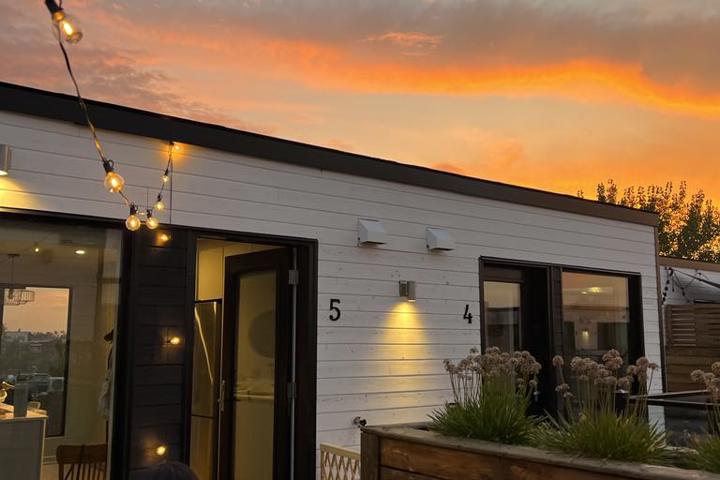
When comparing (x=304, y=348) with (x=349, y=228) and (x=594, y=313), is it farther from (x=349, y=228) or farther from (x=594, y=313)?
(x=594, y=313)

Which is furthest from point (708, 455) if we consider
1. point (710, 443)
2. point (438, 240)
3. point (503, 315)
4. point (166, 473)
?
point (503, 315)

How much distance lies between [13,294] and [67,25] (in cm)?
240

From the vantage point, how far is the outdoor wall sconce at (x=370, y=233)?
208 inches

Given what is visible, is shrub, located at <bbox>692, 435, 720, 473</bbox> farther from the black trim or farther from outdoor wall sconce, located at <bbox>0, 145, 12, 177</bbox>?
the black trim

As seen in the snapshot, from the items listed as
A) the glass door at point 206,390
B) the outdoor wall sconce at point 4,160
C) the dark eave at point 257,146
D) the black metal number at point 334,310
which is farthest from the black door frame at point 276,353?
the outdoor wall sconce at point 4,160

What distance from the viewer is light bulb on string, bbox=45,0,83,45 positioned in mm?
1910

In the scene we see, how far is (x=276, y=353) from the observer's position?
16.8 ft

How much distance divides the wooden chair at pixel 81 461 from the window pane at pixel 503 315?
11.2 ft

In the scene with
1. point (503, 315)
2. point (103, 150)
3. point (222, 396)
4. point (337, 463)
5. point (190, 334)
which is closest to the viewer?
point (103, 150)

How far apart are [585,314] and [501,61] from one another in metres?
2.89

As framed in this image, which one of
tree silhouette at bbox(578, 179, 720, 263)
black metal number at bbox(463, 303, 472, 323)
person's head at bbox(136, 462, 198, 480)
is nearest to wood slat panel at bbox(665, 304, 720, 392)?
black metal number at bbox(463, 303, 472, 323)

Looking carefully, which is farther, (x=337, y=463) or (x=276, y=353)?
(x=276, y=353)

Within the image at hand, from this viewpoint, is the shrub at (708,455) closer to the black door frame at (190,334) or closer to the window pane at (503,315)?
the black door frame at (190,334)

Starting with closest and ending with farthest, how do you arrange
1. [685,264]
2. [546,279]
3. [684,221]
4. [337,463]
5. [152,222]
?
[152,222] < [337,463] < [546,279] < [685,264] < [684,221]
